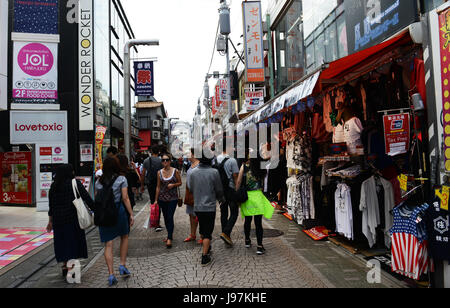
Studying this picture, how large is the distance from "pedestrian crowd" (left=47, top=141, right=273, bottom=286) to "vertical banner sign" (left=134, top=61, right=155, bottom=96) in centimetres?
902

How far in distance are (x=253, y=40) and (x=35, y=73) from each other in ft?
29.0

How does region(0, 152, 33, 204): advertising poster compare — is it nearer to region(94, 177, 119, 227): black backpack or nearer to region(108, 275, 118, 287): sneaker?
region(94, 177, 119, 227): black backpack

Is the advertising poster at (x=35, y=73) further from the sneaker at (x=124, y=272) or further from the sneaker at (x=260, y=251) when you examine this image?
the sneaker at (x=260, y=251)

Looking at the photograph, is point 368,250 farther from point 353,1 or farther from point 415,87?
point 353,1

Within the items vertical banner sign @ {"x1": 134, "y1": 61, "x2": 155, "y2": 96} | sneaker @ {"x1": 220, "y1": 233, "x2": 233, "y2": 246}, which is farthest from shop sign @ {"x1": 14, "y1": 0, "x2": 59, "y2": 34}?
sneaker @ {"x1": 220, "y1": 233, "x2": 233, "y2": 246}

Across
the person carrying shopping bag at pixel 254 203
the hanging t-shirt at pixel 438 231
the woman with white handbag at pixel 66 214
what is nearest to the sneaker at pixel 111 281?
the woman with white handbag at pixel 66 214

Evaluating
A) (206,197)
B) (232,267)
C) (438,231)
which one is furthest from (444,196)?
(206,197)

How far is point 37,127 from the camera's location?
11.9 meters

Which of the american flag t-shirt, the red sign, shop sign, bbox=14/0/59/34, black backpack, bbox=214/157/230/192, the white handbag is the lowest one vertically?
the american flag t-shirt

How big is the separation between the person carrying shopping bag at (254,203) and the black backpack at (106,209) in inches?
92.4

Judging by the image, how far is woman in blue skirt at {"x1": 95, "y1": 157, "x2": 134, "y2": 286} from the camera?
185 inches

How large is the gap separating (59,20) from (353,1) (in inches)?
434
